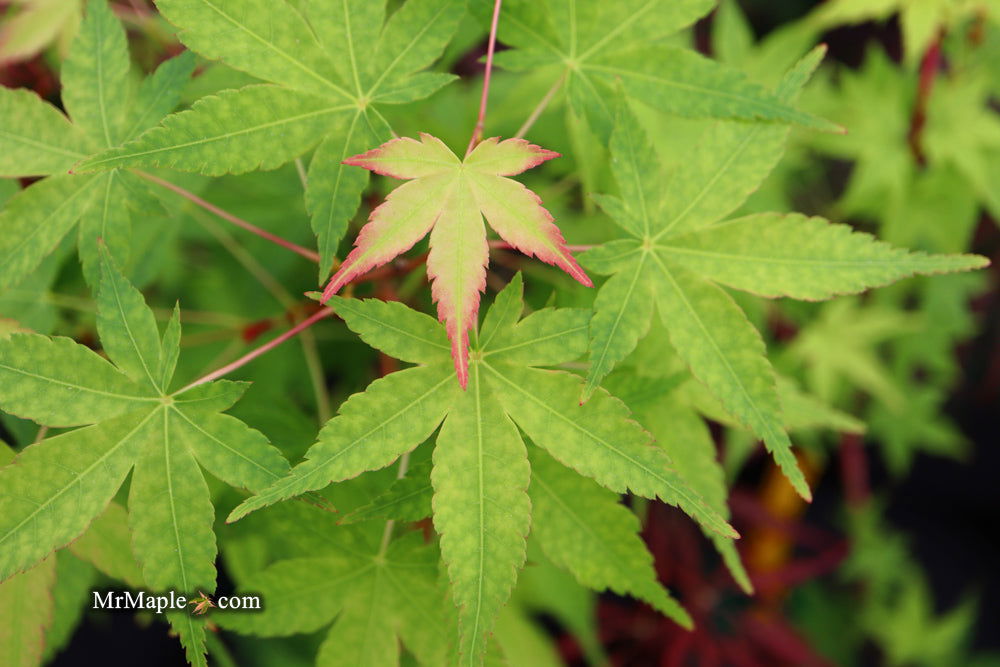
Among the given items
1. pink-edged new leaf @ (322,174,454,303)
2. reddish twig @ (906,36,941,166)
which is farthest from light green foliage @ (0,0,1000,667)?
reddish twig @ (906,36,941,166)

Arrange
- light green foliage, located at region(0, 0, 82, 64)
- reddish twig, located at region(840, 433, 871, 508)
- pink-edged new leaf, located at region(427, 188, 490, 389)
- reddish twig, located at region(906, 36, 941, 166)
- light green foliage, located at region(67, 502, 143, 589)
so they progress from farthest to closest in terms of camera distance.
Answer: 1. reddish twig, located at region(840, 433, 871, 508)
2. reddish twig, located at region(906, 36, 941, 166)
3. light green foliage, located at region(0, 0, 82, 64)
4. light green foliage, located at region(67, 502, 143, 589)
5. pink-edged new leaf, located at region(427, 188, 490, 389)

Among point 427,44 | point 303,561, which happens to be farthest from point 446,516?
point 427,44

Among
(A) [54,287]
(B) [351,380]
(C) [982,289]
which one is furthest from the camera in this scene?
(C) [982,289]

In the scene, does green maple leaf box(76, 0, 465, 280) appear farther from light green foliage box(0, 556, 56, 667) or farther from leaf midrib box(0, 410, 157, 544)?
light green foliage box(0, 556, 56, 667)

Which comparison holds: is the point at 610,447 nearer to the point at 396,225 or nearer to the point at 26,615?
the point at 396,225

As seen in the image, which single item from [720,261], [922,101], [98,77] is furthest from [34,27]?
[922,101]

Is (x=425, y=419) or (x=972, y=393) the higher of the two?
(x=972, y=393)

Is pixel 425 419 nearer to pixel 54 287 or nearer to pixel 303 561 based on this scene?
pixel 303 561
